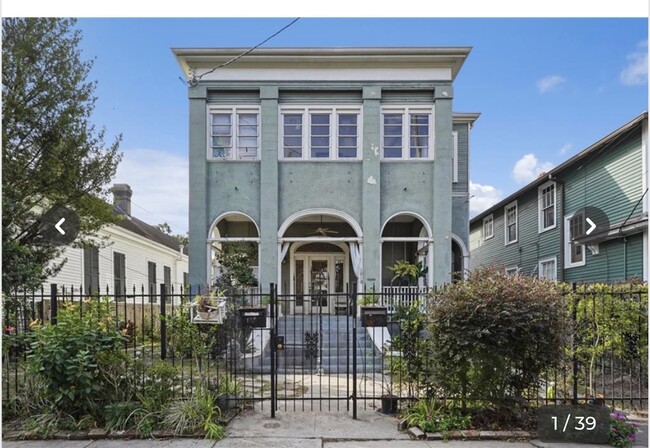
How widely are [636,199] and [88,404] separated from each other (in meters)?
13.7

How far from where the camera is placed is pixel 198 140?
41.5 feet

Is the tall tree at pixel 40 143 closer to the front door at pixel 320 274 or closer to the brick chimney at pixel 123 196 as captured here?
the front door at pixel 320 274

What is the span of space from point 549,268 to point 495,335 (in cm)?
1282

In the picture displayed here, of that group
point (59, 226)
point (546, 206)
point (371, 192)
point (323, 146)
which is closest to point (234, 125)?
point (323, 146)

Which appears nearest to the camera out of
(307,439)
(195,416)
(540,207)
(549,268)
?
(307,439)

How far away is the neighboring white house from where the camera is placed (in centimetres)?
1527

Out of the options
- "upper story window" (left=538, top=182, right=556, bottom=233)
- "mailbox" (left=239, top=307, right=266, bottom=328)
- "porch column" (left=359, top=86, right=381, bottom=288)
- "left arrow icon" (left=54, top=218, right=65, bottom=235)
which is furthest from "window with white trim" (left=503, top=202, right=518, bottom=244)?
"left arrow icon" (left=54, top=218, right=65, bottom=235)

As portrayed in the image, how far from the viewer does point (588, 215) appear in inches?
536

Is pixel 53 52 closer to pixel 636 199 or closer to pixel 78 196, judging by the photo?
pixel 78 196

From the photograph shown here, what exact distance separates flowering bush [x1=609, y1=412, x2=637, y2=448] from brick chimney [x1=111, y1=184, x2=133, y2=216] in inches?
844

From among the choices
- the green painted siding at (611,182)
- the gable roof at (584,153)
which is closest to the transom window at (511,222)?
the gable roof at (584,153)

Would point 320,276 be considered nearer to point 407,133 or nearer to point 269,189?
point 269,189

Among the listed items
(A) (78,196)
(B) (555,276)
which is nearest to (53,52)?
(A) (78,196)

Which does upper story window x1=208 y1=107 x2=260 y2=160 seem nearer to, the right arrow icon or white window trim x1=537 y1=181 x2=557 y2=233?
the right arrow icon
